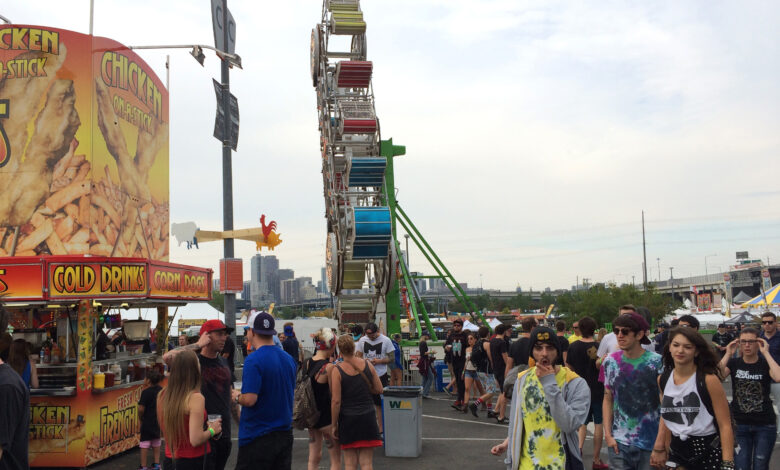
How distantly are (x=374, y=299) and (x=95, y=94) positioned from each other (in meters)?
17.1

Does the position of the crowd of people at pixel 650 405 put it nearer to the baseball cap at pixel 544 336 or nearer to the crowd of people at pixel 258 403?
the baseball cap at pixel 544 336

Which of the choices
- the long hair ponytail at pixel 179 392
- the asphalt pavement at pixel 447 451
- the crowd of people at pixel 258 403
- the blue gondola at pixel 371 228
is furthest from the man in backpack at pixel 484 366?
the blue gondola at pixel 371 228

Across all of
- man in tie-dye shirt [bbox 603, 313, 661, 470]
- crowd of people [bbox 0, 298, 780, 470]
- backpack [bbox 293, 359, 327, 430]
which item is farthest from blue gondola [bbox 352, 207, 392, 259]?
man in tie-dye shirt [bbox 603, 313, 661, 470]

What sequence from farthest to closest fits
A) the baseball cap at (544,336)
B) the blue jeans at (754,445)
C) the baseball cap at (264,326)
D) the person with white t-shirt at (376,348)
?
1. the person with white t-shirt at (376,348)
2. the blue jeans at (754,445)
3. the baseball cap at (264,326)
4. the baseball cap at (544,336)

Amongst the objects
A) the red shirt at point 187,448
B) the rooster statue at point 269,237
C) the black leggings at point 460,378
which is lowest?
the black leggings at point 460,378

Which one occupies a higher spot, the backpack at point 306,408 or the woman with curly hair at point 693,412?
the woman with curly hair at point 693,412

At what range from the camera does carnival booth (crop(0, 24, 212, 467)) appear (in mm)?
8922

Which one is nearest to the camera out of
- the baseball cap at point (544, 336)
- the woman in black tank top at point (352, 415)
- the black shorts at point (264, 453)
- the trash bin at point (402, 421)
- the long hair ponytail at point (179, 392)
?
the baseball cap at point (544, 336)

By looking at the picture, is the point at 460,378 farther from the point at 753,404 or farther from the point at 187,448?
the point at 187,448

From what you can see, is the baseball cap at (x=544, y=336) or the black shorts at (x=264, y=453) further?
the black shorts at (x=264, y=453)

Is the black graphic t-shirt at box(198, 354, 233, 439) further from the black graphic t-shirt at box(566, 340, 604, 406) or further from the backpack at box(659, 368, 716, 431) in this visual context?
the black graphic t-shirt at box(566, 340, 604, 406)

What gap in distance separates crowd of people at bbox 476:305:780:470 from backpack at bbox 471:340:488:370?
6.56m

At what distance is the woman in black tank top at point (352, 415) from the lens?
673 cm

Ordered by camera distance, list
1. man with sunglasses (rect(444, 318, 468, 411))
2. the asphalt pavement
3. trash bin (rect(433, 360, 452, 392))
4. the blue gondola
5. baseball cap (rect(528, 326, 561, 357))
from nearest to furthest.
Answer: baseball cap (rect(528, 326, 561, 357)), the asphalt pavement, man with sunglasses (rect(444, 318, 468, 411)), trash bin (rect(433, 360, 452, 392)), the blue gondola
